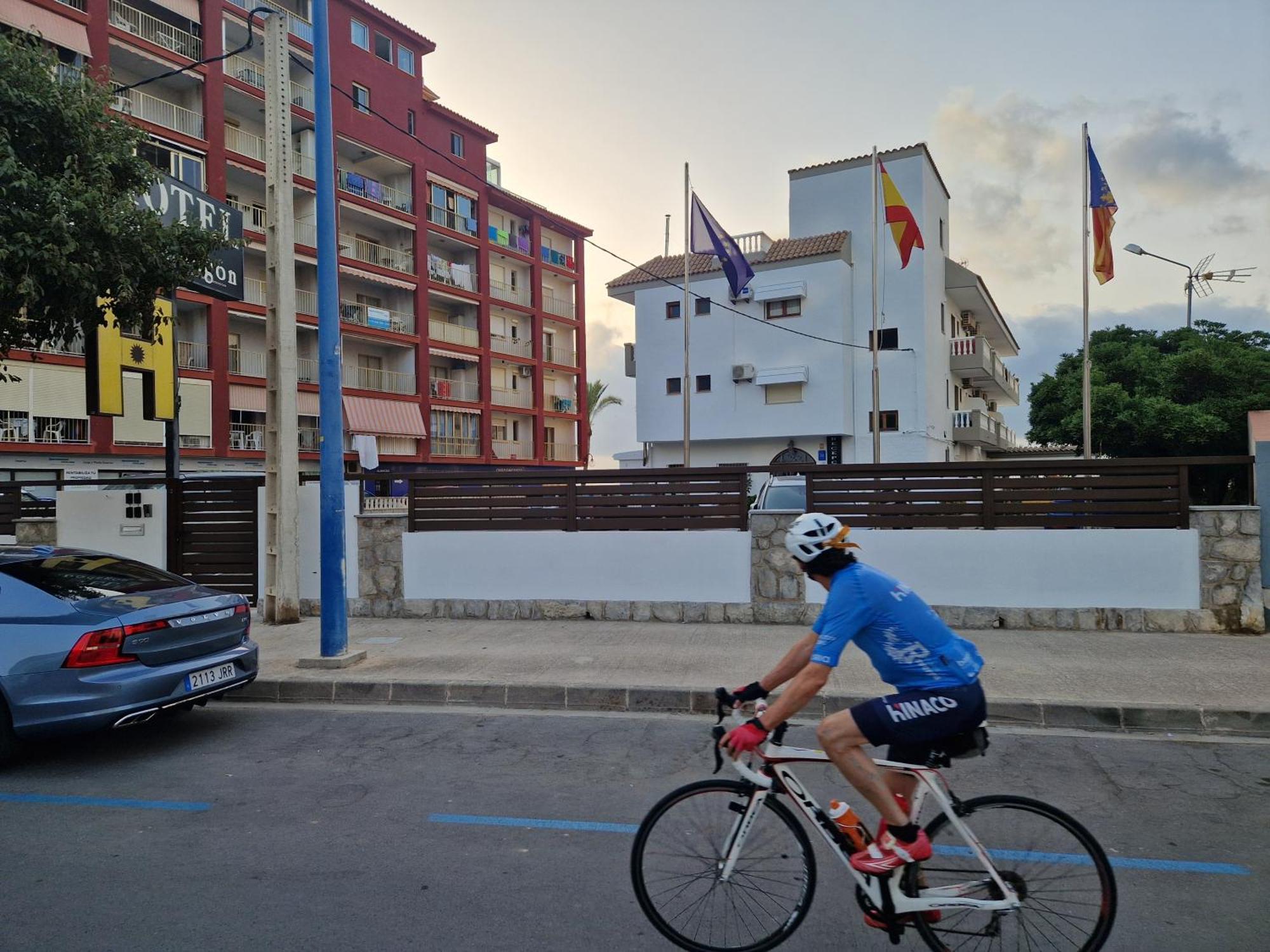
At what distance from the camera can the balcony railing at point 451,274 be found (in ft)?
142

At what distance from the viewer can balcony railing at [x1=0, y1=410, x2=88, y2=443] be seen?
87.8 ft

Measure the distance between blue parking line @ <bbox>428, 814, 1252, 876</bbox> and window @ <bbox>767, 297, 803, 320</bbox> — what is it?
3460 cm

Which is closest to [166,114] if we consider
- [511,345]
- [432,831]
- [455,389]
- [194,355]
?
[194,355]

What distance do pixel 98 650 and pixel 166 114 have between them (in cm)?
3262

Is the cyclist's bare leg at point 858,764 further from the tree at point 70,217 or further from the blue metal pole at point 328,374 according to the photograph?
the tree at point 70,217

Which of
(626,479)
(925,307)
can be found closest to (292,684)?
(626,479)

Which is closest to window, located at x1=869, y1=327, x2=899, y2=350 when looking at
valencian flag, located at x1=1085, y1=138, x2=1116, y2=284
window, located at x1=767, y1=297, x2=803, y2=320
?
window, located at x1=767, y1=297, x2=803, y2=320

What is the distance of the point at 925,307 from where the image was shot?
116 ft

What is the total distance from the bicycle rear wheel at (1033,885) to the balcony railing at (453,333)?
41.5 metres

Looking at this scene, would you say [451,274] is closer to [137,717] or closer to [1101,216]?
[1101,216]

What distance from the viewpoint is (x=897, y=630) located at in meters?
3.25

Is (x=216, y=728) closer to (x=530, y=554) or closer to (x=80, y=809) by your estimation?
(x=80, y=809)

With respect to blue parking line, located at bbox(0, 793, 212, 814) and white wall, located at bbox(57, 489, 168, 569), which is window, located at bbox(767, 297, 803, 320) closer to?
white wall, located at bbox(57, 489, 168, 569)

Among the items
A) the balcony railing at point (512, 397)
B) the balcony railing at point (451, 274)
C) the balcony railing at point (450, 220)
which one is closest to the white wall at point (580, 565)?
the balcony railing at point (451, 274)
